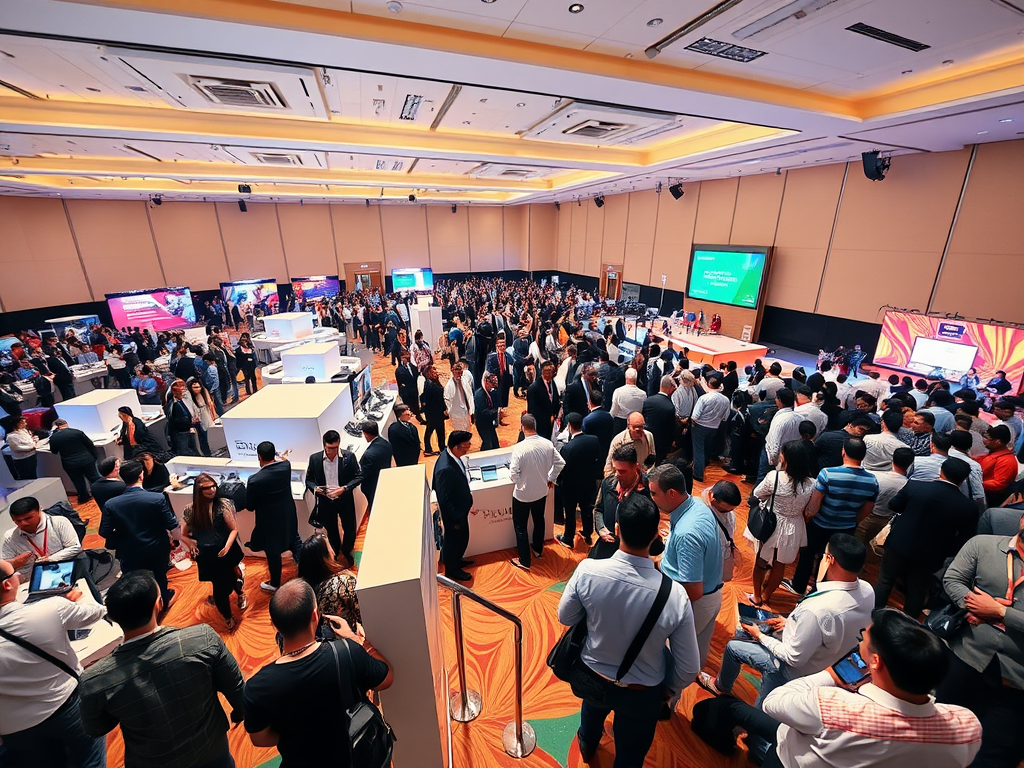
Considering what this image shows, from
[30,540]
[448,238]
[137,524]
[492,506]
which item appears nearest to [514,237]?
[448,238]

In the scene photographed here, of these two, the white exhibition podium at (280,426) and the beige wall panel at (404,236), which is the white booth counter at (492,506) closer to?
the white exhibition podium at (280,426)

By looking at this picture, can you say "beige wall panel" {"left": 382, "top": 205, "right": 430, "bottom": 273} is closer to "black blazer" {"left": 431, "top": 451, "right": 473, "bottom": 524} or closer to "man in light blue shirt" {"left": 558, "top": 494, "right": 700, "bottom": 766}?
"black blazer" {"left": 431, "top": 451, "right": 473, "bottom": 524}

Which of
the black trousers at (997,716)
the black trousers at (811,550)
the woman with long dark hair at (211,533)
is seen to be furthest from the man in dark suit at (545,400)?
the black trousers at (997,716)

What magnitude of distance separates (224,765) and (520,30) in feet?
17.5

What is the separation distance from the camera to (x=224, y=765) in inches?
79.7

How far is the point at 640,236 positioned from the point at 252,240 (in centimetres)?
1590

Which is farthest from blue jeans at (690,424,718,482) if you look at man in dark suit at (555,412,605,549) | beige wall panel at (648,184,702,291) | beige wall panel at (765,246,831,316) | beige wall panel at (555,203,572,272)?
beige wall panel at (555,203,572,272)

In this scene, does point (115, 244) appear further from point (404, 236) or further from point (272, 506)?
point (272, 506)

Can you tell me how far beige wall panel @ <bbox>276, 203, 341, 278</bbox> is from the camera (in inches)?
733

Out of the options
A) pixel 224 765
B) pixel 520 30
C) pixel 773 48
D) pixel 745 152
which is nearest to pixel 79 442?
pixel 224 765

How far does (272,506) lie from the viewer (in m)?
3.54

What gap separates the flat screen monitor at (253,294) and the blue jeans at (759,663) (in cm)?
1848

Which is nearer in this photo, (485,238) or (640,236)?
(640,236)

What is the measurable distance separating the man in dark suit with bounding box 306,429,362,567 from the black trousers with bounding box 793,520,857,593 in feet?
12.3
